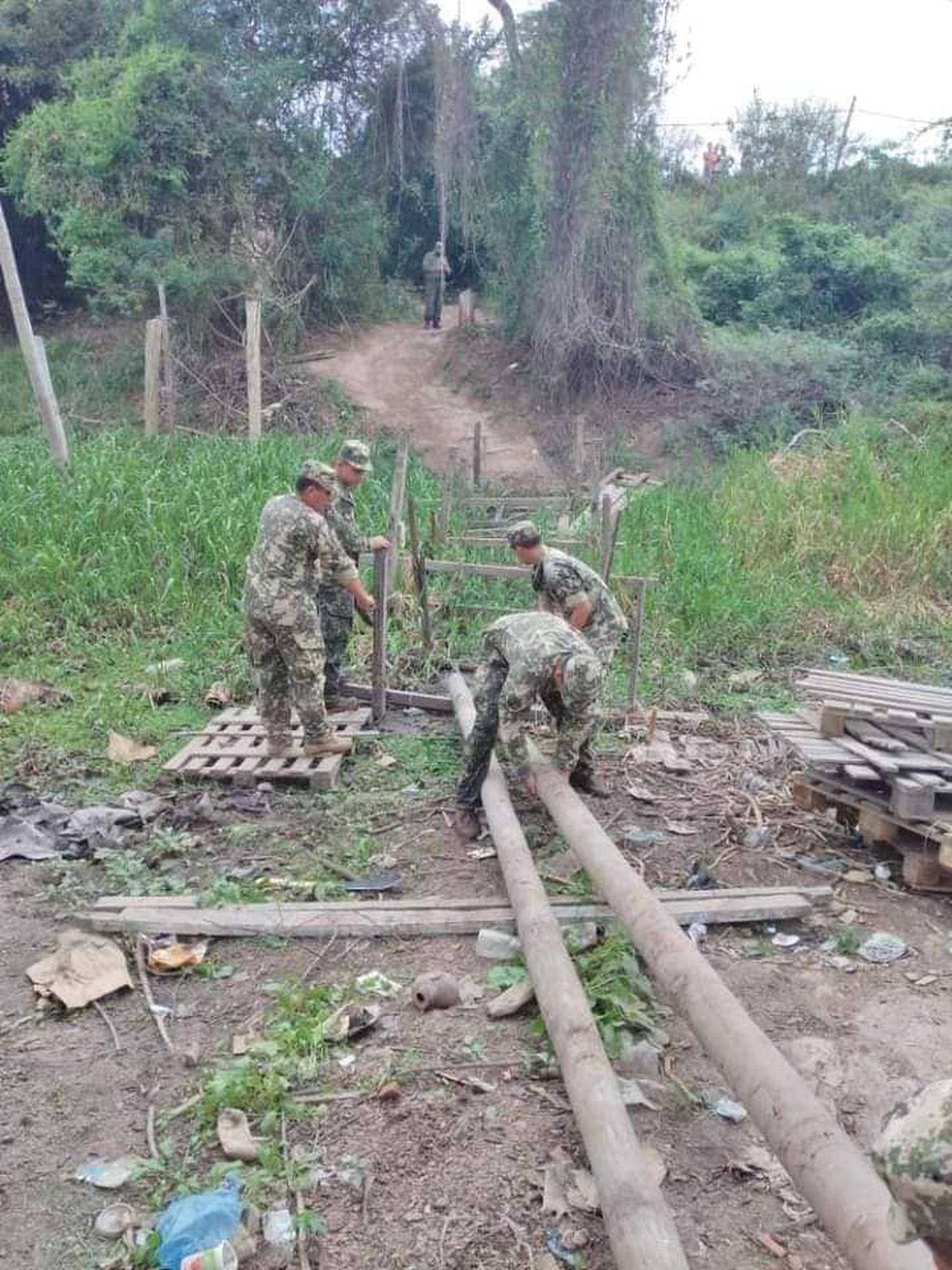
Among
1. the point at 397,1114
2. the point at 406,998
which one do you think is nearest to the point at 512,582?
the point at 406,998

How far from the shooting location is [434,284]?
60.1ft

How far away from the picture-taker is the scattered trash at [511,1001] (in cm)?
323

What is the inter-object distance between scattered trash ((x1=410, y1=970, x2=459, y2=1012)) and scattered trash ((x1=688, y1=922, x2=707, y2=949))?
96 centimetres

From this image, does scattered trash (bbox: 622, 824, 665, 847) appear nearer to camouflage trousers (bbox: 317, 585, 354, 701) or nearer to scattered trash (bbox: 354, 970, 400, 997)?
scattered trash (bbox: 354, 970, 400, 997)

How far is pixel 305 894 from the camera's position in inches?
162

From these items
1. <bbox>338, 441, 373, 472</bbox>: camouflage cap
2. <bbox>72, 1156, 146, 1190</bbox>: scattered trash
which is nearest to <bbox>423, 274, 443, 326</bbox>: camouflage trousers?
<bbox>338, 441, 373, 472</bbox>: camouflage cap

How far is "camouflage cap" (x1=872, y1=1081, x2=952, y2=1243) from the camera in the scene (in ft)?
3.31

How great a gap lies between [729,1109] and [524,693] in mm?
1911

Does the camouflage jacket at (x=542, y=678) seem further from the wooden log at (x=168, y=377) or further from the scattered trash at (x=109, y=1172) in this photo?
the wooden log at (x=168, y=377)

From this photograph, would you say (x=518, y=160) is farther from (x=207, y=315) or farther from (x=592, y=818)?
(x=592, y=818)

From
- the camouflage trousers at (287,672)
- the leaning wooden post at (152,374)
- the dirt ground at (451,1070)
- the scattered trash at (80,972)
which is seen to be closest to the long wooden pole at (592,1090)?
the dirt ground at (451,1070)

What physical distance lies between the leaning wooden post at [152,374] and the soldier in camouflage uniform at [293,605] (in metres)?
7.57

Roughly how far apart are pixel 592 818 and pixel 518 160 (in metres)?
15.7

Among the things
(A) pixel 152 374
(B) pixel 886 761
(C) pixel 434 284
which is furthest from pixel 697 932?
(C) pixel 434 284
